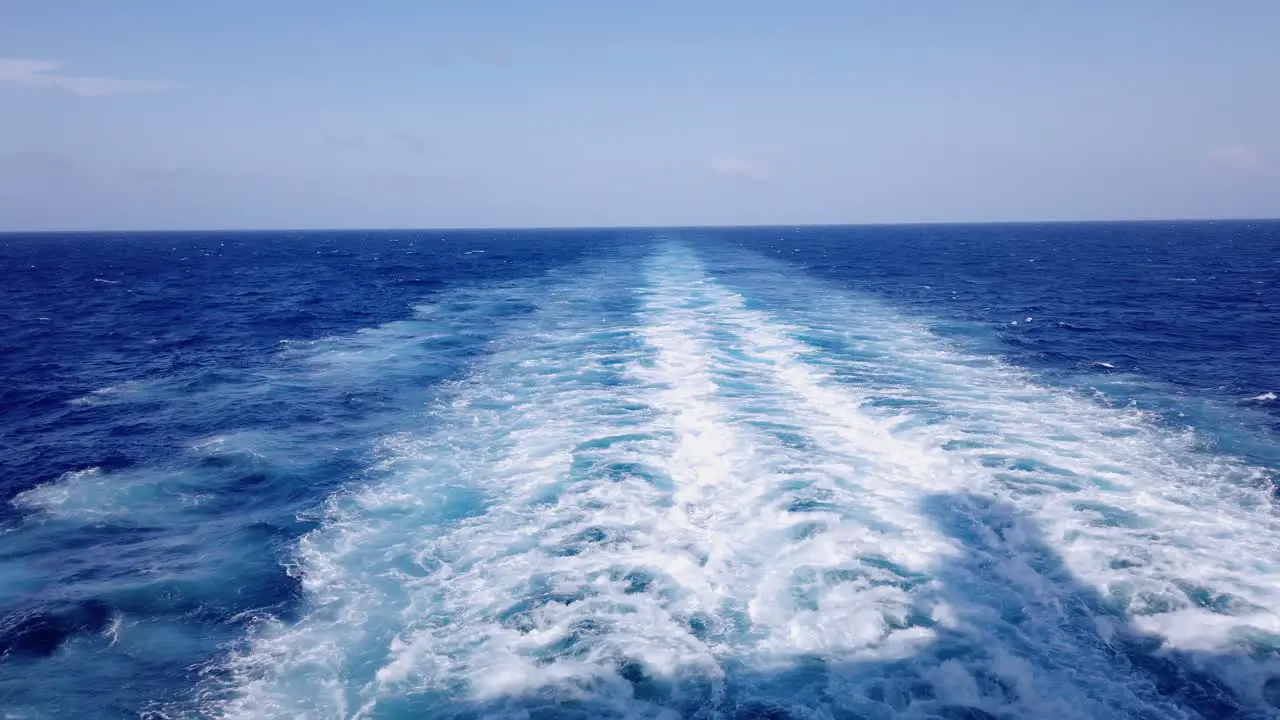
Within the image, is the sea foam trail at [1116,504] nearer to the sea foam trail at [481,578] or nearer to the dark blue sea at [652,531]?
the dark blue sea at [652,531]

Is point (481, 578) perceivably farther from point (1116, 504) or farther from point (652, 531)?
point (1116, 504)

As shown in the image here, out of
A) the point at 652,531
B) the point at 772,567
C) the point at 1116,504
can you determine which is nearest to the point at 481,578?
the point at 652,531

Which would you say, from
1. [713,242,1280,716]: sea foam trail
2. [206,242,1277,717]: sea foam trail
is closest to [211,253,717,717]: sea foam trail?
[206,242,1277,717]: sea foam trail

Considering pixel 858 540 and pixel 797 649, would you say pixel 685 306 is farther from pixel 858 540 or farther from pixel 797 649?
pixel 797 649

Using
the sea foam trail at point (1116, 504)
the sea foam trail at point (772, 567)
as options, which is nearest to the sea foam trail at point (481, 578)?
the sea foam trail at point (772, 567)

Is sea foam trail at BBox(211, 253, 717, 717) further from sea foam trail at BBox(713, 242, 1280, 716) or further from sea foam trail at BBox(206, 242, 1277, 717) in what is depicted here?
sea foam trail at BBox(713, 242, 1280, 716)

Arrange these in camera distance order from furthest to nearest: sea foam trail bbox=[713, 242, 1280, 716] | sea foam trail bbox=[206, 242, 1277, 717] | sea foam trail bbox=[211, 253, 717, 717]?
sea foam trail bbox=[713, 242, 1280, 716], sea foam trail bbox=[211, 253, 717, 717], sea foam trail bbox=[206, 242, 1277, 717]

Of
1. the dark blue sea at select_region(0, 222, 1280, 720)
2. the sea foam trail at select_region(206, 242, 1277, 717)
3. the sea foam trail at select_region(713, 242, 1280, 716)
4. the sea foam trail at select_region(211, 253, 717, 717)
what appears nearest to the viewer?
the sea foam trail at select_region(206, 242, 1277, 717)
